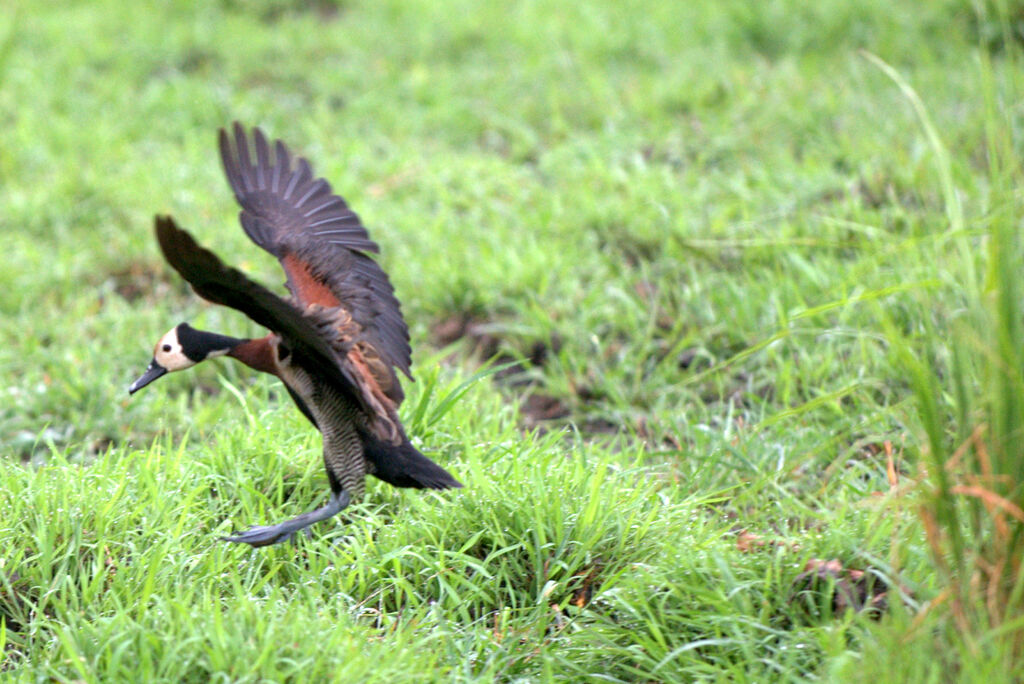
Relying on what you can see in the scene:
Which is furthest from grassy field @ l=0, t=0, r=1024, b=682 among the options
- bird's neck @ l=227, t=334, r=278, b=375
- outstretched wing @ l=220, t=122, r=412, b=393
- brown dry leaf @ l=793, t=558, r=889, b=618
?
bird's neck @ l=227, t=334, r=278, b=375

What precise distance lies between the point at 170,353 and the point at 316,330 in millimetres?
496

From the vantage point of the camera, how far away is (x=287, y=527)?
2.66m

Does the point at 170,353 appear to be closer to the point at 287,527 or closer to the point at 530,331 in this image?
the point at 287,527

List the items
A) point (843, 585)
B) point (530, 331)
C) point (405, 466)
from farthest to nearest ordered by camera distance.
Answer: point (530, 331) < point (405, 466) < point (843, 585)

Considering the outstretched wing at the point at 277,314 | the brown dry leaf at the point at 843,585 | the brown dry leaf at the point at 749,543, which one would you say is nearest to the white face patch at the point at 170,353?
the outstretched wing at the point at 277,314

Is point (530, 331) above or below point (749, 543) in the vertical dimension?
above

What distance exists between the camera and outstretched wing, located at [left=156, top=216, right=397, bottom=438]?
82.8 inches

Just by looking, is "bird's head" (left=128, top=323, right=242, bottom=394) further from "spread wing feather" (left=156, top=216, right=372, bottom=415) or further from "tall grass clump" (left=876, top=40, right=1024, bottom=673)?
"tall grass clump" (left=876, top=40, right=1024, bottom=673)

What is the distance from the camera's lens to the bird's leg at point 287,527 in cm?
260

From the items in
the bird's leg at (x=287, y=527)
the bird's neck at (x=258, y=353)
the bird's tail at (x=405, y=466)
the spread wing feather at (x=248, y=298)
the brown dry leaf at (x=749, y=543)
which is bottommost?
the brown dry leaf at (x=749, y=543)

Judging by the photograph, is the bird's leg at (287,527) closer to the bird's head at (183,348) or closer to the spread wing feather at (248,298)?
the spread wing feather at (248,298)

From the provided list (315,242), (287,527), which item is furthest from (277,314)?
(315,242)

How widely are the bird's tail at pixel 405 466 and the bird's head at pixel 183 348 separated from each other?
45 cm

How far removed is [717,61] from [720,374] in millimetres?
2946
